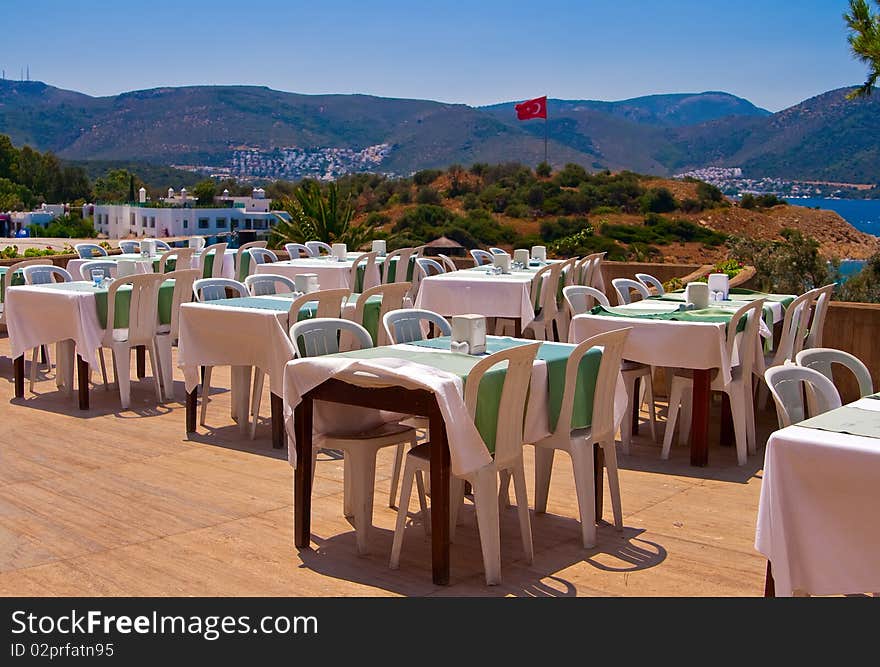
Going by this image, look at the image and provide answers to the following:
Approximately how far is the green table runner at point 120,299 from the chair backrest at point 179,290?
45mm

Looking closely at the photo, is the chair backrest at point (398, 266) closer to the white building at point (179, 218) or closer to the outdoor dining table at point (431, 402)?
the outdoor dining table at point (431, 402)

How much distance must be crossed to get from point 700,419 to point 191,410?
10.2ft

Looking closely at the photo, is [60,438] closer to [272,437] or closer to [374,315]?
[272,437]

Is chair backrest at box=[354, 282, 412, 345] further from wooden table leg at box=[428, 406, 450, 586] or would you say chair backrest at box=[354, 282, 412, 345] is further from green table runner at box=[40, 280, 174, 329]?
wooden table leg at box=[428, 406, 450, 586]

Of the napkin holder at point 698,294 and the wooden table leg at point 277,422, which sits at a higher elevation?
the napkin holder at point 698,294

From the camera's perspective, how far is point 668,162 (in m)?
106

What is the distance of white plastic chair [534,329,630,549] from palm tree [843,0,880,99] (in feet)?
24.3

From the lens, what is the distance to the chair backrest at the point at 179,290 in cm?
803

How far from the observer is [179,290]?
26.6ft

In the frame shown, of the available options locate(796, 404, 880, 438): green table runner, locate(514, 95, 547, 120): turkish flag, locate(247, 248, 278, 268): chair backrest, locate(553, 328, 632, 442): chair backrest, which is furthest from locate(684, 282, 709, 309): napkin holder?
locate(514, 95, 547, 120): turkish flag

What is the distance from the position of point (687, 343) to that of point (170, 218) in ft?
176

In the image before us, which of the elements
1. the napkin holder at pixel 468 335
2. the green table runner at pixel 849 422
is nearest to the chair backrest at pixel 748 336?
the napkin holder at pixel 468 335
